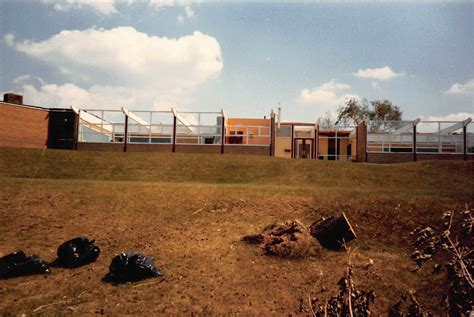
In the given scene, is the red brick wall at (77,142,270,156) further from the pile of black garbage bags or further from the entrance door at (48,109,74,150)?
the pile of black garbage bags

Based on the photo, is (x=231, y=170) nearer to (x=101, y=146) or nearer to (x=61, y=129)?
(x=101, y=146)

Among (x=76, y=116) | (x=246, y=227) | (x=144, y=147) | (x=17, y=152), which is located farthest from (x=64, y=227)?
(x=76, y=116)

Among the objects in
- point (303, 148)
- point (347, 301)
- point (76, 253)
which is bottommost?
point (76, 253)

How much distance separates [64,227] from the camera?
886 centimetres

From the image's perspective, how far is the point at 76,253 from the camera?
23.1ft

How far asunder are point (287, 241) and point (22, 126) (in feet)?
91.8

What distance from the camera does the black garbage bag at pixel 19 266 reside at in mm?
6408

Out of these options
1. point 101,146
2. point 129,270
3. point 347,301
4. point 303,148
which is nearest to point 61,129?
point 101,146

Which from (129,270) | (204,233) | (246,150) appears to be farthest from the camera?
(246,150)

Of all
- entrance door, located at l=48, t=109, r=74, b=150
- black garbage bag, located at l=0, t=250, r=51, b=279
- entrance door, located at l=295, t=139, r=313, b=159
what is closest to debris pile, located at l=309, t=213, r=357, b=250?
black garbage bag, located at l=0, t=250, r=51, b=279

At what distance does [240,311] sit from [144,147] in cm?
2404

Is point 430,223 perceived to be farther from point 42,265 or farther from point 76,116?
point 76,116

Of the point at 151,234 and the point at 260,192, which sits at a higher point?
the point at 260,192

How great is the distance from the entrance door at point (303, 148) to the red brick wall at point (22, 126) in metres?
22.1
